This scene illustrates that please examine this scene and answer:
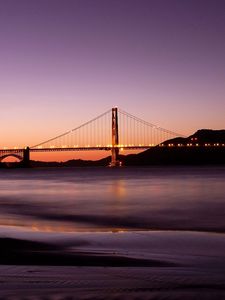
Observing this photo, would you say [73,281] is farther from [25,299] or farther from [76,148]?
[76,148]

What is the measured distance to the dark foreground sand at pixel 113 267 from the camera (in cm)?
425

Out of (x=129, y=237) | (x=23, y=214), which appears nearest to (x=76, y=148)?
(x=23, y=214)

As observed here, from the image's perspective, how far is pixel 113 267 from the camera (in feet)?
18.4

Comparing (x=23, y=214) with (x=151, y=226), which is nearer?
(x=151, y=226)

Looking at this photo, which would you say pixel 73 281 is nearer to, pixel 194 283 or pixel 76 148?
pixel 194 283

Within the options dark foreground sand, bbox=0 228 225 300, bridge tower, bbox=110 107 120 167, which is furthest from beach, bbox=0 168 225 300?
bridge tower, bbox=110 107 120 167

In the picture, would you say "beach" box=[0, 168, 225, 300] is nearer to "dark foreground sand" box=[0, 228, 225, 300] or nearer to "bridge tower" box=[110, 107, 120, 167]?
"dark foreground sand" box=[0, 228, 225, 300]

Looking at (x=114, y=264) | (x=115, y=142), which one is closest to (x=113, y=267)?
(x=114, y=264)

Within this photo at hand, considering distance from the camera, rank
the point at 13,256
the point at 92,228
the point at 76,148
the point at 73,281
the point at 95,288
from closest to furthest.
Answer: the point at 95,288, the point at 73,281, the point at 13,256, the point at 92,228, the point at 76,148

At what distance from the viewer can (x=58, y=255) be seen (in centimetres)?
672

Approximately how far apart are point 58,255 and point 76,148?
3085 inches

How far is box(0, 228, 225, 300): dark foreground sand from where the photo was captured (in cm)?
425

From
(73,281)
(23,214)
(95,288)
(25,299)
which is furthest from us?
(23,214)

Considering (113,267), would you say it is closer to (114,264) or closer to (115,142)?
(114,264)
